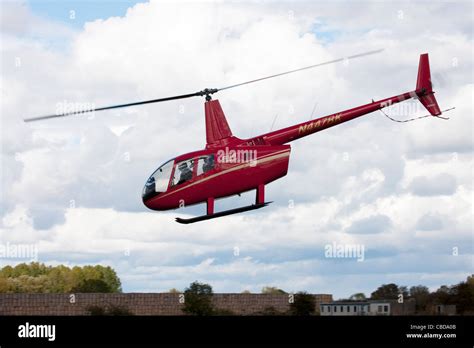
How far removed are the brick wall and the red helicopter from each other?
9960 millimetres

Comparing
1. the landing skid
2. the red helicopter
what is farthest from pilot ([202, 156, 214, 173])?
the landing skid

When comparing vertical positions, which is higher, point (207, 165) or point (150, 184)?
point (207, 165)

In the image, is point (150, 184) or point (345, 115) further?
point (345, 115)

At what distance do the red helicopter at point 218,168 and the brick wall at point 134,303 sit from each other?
9960 millimetres

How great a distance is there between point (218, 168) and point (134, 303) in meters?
15.6

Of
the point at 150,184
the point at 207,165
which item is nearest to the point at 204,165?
the point at 207,165

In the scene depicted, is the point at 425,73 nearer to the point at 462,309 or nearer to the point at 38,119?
the point at 462,309

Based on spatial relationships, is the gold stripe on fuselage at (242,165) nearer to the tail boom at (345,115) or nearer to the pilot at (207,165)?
the pilot at (207,165)

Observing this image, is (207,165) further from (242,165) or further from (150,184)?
(150,184)

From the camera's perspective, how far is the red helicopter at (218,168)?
1496 inches

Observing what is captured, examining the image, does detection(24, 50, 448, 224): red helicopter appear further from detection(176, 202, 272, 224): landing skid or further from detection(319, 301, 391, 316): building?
detection(319, 301, 391, 316): building

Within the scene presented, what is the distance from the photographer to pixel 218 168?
38125 mm
